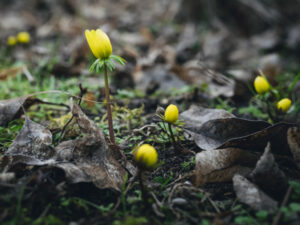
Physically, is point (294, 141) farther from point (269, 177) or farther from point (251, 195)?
point (251, 195)

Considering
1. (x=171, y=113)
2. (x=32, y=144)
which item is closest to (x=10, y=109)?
(x=32, y=144)

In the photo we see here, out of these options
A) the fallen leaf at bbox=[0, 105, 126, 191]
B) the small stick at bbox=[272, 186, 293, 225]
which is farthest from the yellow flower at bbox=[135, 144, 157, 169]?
the small stick at bbox=[272, 186, 293, 225]

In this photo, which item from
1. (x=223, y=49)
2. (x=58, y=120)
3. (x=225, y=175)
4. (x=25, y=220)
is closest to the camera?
(x=25, y=220)

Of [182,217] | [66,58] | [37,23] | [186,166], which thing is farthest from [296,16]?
[37,23]

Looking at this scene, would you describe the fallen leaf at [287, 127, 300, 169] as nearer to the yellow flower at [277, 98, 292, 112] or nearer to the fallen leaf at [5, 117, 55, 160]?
the yellow flower at [277, 98, 292, 112]

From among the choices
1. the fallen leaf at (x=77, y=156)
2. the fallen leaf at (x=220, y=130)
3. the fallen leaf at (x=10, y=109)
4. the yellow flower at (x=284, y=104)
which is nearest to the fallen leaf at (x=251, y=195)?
the fallen leaf at (x=220, y=130)

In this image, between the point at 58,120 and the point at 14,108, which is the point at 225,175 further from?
the point at 14,108

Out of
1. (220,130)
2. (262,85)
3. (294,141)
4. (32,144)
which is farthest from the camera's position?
(262,85)
